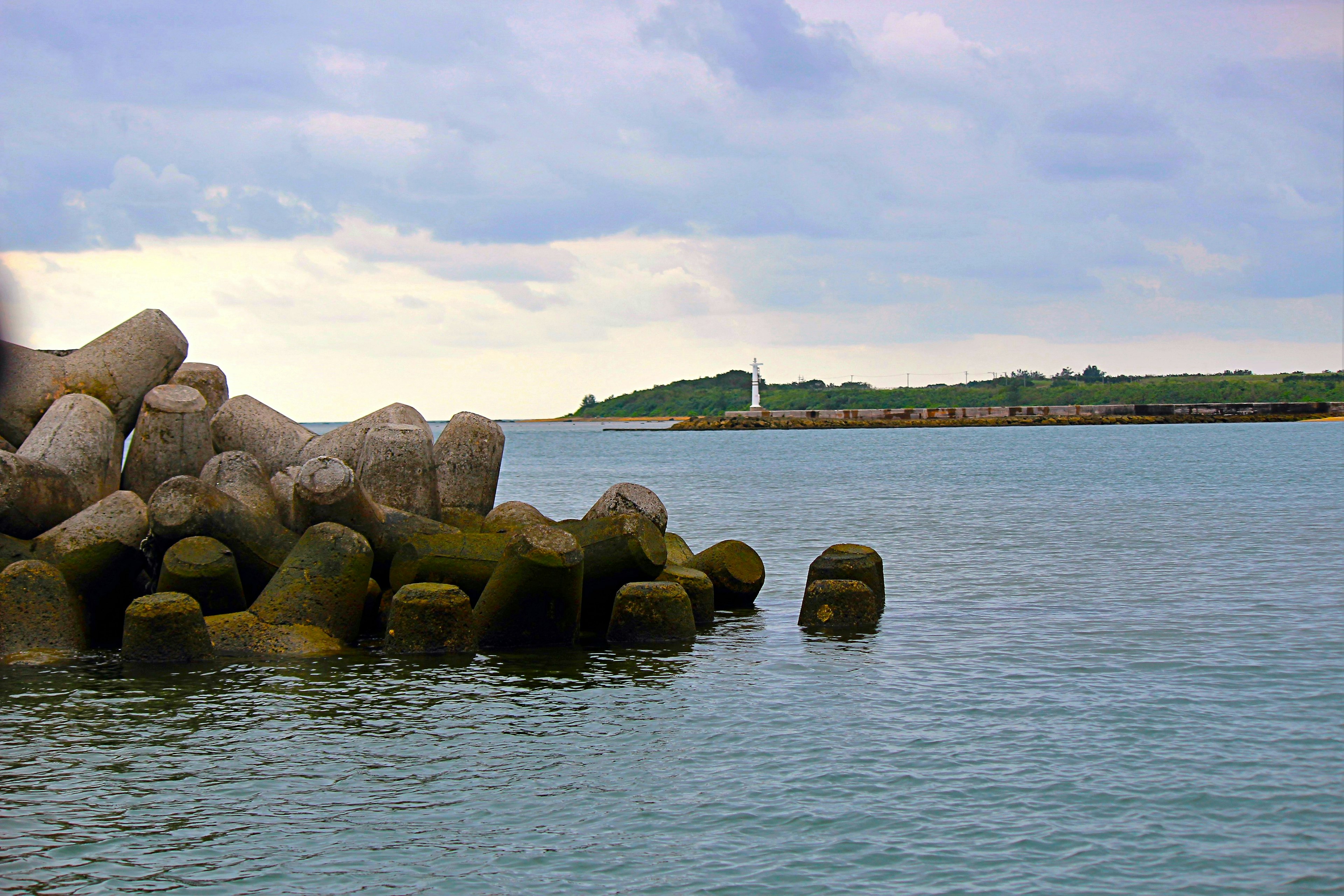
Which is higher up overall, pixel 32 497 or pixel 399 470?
pixel 399 470

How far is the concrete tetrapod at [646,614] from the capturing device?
49.1 ft

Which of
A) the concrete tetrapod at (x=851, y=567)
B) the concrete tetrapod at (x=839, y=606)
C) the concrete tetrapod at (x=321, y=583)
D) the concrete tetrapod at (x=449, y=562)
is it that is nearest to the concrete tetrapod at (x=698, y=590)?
the concrete tetrapod at (x=839, y=606)

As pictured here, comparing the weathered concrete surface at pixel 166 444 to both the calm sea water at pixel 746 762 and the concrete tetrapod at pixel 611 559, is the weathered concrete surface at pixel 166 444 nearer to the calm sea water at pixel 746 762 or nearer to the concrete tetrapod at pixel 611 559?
the calm sea water at pixel 746 762

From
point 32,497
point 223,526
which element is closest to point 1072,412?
point 223,526

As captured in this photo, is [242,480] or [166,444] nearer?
[242,480]

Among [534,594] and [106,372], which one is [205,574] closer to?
[534,594]

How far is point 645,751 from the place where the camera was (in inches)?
417

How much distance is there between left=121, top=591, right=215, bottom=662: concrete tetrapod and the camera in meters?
13.4

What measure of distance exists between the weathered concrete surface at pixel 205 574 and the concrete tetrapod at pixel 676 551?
5.71 m

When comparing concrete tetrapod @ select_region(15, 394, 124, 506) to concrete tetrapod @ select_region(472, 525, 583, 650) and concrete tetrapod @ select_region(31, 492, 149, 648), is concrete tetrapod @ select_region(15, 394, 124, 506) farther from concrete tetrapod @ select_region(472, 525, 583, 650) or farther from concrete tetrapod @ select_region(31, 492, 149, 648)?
concrete tetrapod @ select_region(472, 525, 583, 650)

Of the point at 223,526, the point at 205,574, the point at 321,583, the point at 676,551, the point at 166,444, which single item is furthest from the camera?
the point at 676,551

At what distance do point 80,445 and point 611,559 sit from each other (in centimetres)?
669

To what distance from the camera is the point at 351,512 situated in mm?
15086

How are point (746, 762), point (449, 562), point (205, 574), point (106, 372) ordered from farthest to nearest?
1. point (106, 372)
2. point (449, 562)
3. point (205, 574)
4. point (746, 762)
